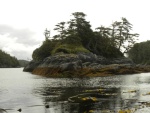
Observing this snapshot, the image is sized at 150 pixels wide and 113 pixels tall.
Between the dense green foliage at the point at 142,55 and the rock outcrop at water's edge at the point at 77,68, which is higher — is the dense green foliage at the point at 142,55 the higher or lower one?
the higher one

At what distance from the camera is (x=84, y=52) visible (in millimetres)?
92500

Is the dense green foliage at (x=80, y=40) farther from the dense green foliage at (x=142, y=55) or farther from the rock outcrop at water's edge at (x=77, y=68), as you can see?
the dense green foliage at (x=142, y=55)

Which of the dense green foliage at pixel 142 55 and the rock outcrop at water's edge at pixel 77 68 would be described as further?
the dense green foliage at pixel 142 55

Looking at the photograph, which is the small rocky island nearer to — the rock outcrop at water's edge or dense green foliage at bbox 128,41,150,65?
the rock outcrop at water's edge

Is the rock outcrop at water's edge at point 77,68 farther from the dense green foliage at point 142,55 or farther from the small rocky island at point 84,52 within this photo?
the dense green foliage at point 142,55

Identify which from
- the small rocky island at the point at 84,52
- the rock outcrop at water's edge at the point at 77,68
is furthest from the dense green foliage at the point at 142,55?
the rock outcrop at water's edge at the point at 77,68

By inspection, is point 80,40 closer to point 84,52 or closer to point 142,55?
point 84,52

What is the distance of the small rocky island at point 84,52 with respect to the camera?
79.1m

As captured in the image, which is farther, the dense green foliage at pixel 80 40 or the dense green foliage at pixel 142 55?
the dense green foliage at pixel 142 55

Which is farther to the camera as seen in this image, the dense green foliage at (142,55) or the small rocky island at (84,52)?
the dense green foliage at (142,55)

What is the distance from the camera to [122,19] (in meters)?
124

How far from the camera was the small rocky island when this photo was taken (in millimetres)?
79069

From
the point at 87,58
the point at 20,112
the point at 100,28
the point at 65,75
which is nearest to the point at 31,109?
the point at 20,112

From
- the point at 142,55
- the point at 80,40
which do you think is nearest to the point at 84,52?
the point at 80,40
